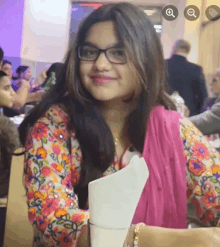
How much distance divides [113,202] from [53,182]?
0.41 metres

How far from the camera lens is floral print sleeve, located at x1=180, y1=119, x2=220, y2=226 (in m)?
0.80

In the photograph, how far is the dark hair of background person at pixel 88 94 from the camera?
2.42 ft

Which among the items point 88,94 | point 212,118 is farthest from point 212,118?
point 88,94

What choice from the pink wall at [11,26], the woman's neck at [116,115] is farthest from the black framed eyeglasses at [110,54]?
the pink wall at [11,26]

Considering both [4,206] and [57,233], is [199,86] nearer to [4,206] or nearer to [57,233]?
[4,206]

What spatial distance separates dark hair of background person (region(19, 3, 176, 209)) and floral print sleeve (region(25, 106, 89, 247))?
3 centimetres

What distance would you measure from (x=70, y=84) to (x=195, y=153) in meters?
0.37

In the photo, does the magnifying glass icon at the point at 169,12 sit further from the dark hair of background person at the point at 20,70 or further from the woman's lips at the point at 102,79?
the woman's lips at the point at 102,79

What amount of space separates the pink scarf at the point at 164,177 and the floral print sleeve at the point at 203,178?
0.02 m

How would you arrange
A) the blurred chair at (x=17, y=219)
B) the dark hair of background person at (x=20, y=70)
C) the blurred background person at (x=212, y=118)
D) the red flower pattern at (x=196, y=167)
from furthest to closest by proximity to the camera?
the dark hair of background person at (x=20, y=70) < the blurred background person at (x=212, y=118) < the blurred chair at (x=17, y=219) < the red flower pattern at (x=196, y=167)

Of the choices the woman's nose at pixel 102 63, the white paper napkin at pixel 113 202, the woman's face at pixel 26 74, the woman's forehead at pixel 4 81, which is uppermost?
the woman's nose at pixel 102 63

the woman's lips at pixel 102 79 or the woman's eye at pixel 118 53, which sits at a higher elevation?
the woman's eye at pixel 118 53

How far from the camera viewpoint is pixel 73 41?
780mm

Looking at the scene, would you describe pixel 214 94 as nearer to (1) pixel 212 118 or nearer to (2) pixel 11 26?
(1) pixel 212 118
